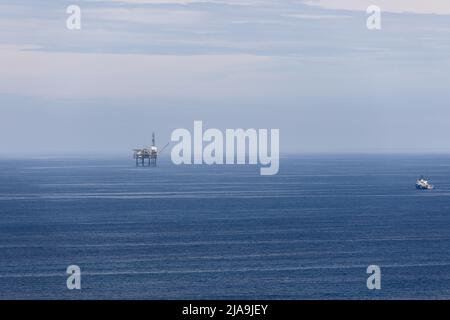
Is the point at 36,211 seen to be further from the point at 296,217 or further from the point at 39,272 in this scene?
the point at 39,272

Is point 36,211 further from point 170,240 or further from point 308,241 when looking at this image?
point 308,241

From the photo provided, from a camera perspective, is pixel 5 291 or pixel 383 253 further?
pixel 383 253

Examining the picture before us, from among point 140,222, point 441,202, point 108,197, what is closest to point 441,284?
point 140,222

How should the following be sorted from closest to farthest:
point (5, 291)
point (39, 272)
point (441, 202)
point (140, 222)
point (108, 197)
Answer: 1. point (5, 291)
2. point (39, 272)
3. point (140, 222)
4. point (441, 202)
5. point (108, 197)

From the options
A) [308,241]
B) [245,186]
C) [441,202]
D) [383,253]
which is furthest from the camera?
[245,186]

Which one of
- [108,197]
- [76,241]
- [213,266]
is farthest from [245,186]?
[213,266]

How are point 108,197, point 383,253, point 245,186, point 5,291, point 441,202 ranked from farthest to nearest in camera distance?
1. point 245,186
2. point 108,197
3. point 441,202
4. point 383,253
5. point 5,291
